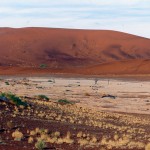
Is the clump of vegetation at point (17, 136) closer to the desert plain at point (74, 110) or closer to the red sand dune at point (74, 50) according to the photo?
the desert plain at point (74, 110)

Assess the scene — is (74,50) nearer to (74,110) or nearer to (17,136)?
(74,110)

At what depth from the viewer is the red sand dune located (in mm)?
108312

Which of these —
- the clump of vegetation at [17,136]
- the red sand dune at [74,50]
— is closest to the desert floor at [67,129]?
the clump of vegetation at [17,136]

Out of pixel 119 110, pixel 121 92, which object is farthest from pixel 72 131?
pixel 121 92

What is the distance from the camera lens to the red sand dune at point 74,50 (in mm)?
108312

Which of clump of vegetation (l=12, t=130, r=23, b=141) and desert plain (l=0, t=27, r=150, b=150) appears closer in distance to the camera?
clump of vegetation (l=12, t=130, r=23, b=141)

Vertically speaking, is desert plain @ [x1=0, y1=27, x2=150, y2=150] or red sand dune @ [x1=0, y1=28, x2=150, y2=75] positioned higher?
red sand dune @ [x1=0, y1=28, x2=150, y2=75]

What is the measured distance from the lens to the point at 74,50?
14250cm

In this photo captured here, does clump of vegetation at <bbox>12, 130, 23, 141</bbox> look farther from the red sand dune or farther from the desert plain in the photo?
the red sand dune

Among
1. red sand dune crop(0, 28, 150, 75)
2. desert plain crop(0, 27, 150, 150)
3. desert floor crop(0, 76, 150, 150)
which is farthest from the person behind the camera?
red sand dune crop(0, 28, 150, 75)

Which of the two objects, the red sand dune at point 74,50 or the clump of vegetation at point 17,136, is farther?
the red sand dune at point 74,50

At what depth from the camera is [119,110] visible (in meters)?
36.8

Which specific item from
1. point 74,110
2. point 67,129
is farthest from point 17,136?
point 74,110

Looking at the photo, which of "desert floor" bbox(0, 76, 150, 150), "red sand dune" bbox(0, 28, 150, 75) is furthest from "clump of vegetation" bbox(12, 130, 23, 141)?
"red sand dune" bbox(0, 28, 150, 75)
